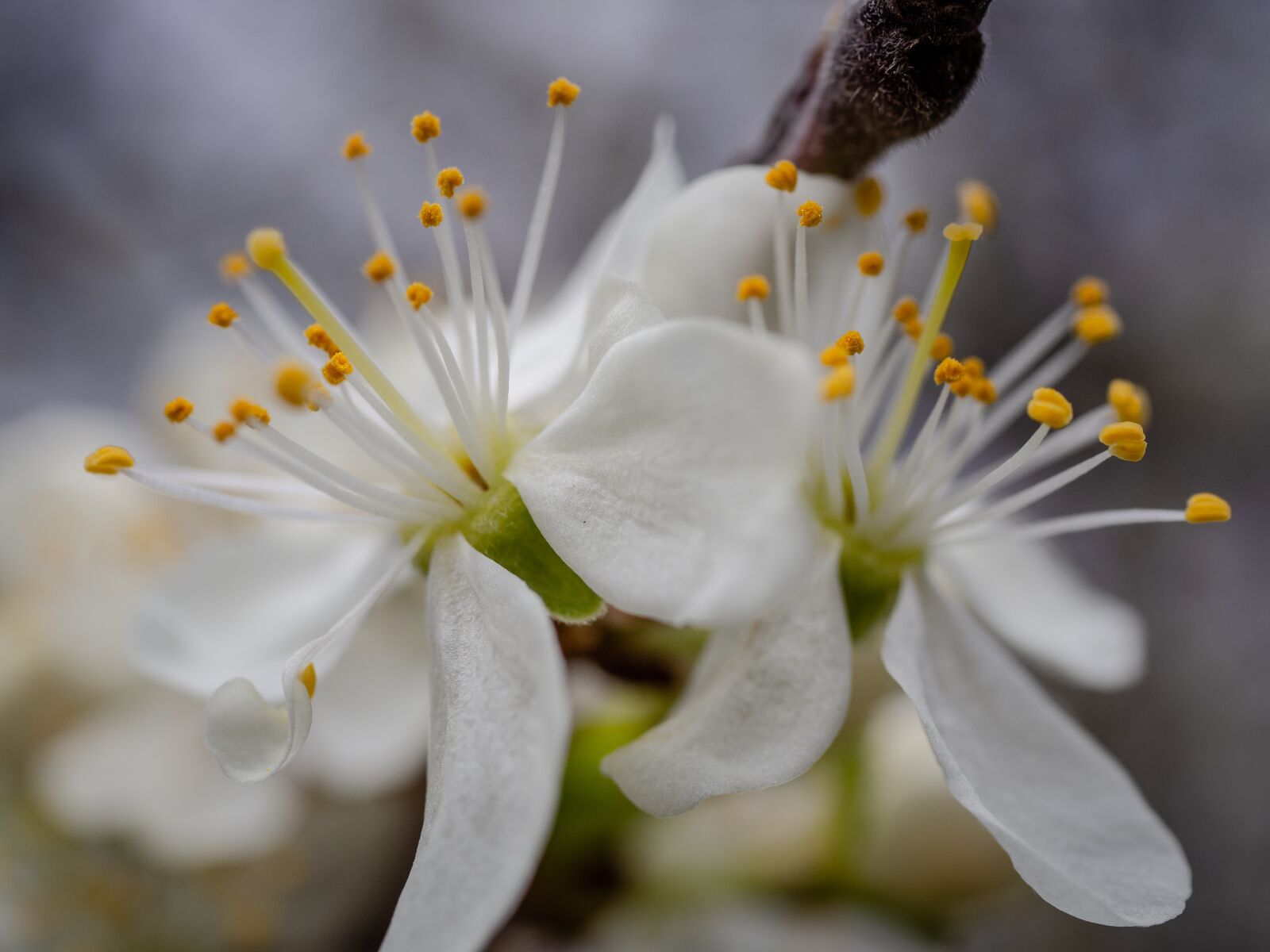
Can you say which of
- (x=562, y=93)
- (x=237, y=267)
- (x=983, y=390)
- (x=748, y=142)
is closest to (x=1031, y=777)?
(x=983, y=390)

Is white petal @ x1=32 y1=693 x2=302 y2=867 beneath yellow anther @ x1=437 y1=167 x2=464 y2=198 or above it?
beneath

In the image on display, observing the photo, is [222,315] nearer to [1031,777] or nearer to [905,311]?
[905,311]

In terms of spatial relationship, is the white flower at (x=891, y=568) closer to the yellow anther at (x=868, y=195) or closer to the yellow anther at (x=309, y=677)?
the yellow anther at (x=868, y=195)

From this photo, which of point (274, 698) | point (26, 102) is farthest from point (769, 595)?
point (26, 102)

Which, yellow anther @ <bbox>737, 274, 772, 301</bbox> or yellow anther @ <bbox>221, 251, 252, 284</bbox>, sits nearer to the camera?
yellow anther @ <bbox>737, 274, 772, 301</bbox>

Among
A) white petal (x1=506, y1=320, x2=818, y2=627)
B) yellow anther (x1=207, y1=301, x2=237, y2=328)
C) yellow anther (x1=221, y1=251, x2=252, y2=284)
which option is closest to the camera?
white petal (x1=506, y1=320, x2=818, y2=627)

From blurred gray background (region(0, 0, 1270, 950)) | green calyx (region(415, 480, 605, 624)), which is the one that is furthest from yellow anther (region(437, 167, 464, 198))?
blurred gray background (region(0, 0, 1270, 950))

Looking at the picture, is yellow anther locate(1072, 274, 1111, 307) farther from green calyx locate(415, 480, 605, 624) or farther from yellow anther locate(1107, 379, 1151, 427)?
green calyx locate(415, 480, 605, 624)
